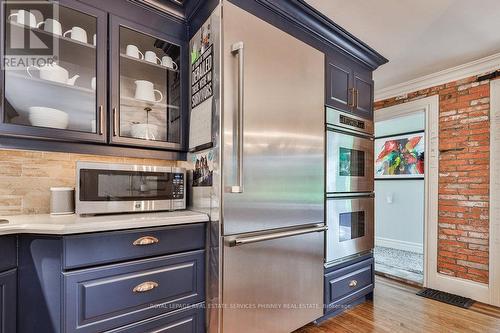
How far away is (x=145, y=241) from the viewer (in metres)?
1.33

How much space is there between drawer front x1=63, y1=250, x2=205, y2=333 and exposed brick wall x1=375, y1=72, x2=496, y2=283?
105 inches

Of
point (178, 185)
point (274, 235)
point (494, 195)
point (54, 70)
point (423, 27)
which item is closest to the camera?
point (54, 70)

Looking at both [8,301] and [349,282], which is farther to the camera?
[349,282]

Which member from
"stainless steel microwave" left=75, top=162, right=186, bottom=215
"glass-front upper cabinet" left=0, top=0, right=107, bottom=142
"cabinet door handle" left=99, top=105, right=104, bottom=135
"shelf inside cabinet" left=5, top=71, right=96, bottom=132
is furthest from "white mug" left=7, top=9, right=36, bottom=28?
"stainless steel microwave" left=75, top=162, right=186, bottom=215

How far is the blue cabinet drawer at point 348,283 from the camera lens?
204 cm


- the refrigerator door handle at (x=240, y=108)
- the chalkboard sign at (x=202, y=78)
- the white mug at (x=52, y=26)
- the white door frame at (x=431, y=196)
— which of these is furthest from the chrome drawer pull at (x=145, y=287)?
the white door frame at (x=431, y=196)

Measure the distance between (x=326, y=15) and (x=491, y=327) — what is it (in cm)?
277

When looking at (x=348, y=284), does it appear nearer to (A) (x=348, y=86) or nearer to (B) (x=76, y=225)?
(A) (x=348, y=86)

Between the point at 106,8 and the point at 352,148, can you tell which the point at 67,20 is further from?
the point at 352,148

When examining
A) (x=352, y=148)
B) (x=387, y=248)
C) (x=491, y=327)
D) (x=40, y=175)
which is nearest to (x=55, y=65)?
(x=40, y=175)

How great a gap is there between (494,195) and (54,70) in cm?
368

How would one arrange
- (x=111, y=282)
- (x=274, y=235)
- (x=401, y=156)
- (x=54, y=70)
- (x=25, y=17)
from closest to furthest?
(x=111, y=282) < (x=25, y=17) < (x=54, y=70) < (x=274, y=235) < (x=401, y=156)

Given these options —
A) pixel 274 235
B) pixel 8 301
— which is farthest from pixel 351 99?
pixel 8 301

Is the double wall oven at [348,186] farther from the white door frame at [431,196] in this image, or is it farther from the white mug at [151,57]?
the white mug at [151,57]
